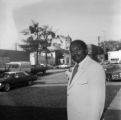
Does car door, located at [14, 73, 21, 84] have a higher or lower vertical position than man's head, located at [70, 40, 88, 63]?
lower

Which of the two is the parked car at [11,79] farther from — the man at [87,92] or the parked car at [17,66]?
the man at [87,92]

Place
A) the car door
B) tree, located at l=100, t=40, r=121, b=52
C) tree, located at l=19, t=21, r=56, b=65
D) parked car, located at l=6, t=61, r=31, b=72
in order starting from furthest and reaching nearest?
1. parked car, located at l=6, t=61, r=31, b=72
2. the car door
3. tree, located at l=100, t=40, r=121, b=52
4. tree, located at l=19, t=21, r=56, b=65

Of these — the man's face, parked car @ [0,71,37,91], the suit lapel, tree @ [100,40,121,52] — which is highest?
tree @ [100,40,121,52]

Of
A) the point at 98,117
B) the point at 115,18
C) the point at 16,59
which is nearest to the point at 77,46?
the point at 98,117

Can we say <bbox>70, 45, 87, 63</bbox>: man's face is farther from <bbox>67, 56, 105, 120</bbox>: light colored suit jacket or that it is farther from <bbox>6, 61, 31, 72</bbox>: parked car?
<bbox>6, 61, 31, 72</bbox>: parked car

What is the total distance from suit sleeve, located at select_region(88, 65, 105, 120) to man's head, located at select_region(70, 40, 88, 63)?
19cm

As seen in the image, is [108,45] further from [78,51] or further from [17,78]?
[78,51]

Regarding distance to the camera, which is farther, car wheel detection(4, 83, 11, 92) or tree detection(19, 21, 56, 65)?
car wheel detection(4, 83, 11, 92)

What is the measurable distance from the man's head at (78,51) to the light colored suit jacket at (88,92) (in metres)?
0.07

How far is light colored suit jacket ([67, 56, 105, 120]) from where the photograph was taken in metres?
1.85

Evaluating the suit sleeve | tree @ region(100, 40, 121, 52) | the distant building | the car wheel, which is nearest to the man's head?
the suit sleeve

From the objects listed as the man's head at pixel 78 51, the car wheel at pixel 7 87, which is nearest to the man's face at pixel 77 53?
the man's head at pixel 78 51

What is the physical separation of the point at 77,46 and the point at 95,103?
47 cm

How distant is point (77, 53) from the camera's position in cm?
204
